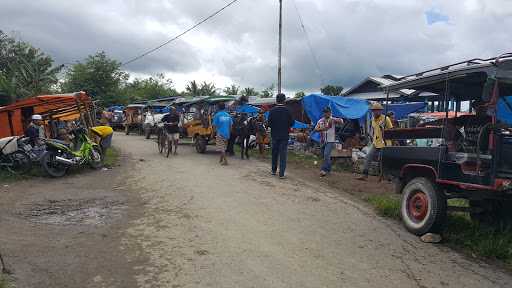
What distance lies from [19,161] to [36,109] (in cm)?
430

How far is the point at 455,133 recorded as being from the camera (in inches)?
243

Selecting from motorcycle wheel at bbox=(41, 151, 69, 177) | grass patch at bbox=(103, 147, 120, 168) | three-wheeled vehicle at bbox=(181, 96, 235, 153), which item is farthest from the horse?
motorcycle wheel at bbox=(41, 151, 69, 177)

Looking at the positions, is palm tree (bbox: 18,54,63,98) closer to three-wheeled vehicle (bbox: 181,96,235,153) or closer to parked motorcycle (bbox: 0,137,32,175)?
three-wheeled vehicle (bbox: 181,96,235,153)

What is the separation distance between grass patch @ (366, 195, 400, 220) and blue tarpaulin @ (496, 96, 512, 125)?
210 centimetres

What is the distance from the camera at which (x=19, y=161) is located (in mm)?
10883

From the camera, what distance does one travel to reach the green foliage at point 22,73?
2364 centimetres

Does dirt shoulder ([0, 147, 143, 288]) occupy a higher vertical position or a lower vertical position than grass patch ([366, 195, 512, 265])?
lower

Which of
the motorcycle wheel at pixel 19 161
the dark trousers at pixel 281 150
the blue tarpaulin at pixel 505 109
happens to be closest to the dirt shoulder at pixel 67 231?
the motorcycle wheel at pixel 19 161

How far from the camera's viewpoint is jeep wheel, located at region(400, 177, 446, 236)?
5766mm

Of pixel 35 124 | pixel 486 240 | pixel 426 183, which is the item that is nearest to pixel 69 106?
pixel 35 124

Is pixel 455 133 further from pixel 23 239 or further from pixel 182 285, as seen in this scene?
pixel 23 239

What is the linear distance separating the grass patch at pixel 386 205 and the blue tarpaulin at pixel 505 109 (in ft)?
6.89

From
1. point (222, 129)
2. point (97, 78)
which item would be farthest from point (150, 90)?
point (222, 129)

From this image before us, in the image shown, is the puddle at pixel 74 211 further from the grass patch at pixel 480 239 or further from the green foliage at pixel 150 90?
the green foliage at pixel 150 90
